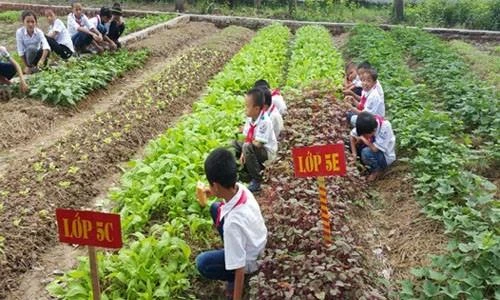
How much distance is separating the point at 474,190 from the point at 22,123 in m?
6.32

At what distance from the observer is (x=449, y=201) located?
5176mm

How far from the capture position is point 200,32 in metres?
19.0

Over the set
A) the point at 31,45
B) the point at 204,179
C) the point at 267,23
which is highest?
the point at 267,23

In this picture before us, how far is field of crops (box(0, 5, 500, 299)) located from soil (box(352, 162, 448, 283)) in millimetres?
32

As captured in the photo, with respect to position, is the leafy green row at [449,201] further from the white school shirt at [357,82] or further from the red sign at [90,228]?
the red sign at [90,228]

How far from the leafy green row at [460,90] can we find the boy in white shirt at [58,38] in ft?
25.7

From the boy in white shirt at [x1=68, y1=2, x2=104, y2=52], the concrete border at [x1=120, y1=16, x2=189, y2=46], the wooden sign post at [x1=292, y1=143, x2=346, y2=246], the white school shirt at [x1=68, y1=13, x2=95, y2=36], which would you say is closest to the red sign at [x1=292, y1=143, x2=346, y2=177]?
the wooden sign post at [x1=292, y1=143, x2=346, y2=246]

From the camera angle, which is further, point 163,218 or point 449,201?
point 163,218

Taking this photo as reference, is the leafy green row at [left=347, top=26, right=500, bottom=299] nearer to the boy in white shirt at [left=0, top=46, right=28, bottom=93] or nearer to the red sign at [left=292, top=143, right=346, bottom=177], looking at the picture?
the red sign at [left=292, top=143, right=346, bottom=177]

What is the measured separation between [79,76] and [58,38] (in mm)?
2309

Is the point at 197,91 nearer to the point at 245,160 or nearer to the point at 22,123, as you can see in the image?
the point at 22,123

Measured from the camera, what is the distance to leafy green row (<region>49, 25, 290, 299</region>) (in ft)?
13.6

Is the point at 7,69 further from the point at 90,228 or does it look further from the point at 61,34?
the point at 90,228

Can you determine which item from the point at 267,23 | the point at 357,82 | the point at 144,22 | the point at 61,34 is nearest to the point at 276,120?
the point at 357,82
